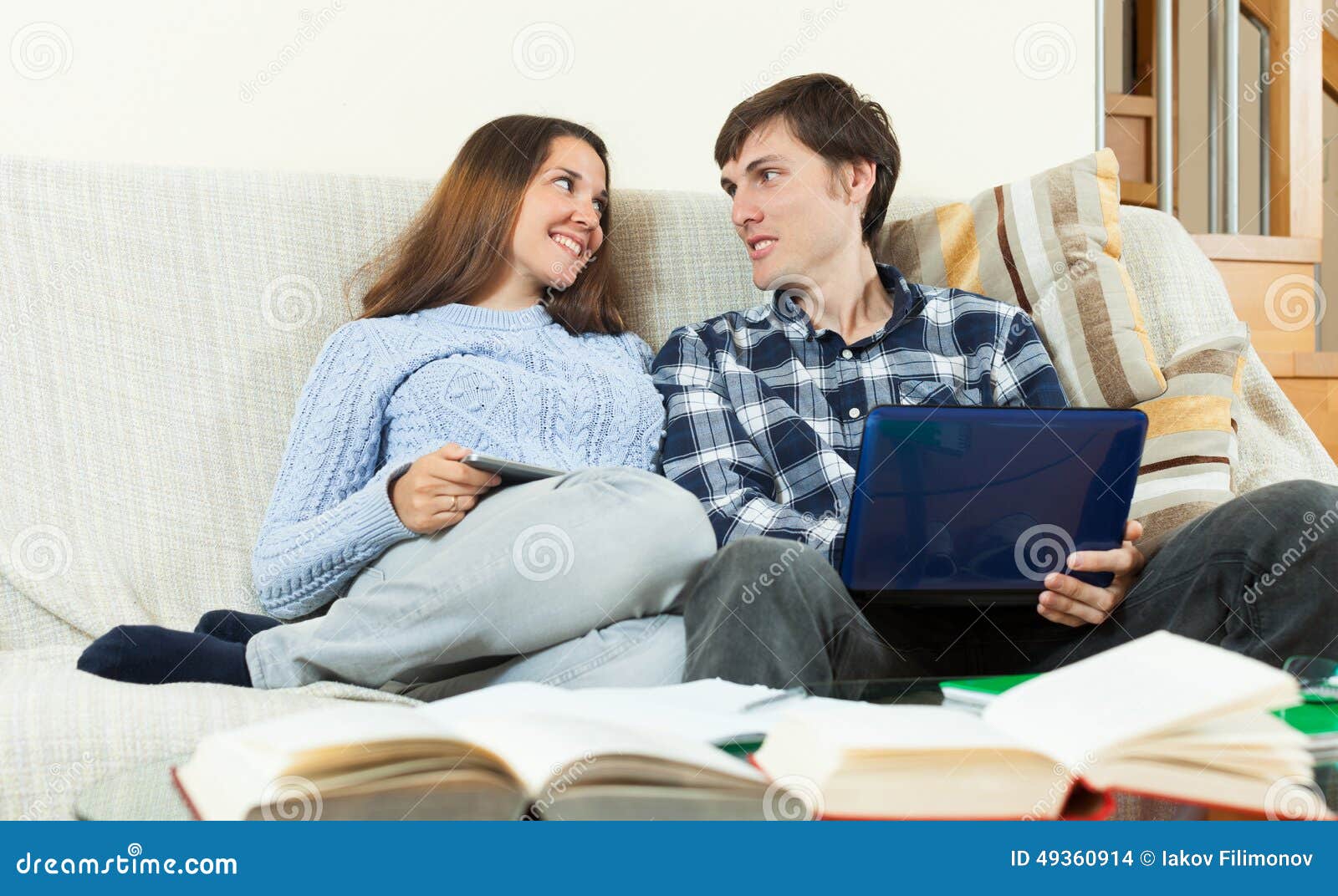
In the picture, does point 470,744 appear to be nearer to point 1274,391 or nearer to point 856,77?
point 1274,391

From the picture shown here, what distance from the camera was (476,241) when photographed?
A: 58.0 inches

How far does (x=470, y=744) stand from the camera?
0.52 metres

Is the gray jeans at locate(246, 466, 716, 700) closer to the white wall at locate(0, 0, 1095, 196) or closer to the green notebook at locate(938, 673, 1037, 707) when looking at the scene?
the green notebook at locate(938, 673, 1037, 707)

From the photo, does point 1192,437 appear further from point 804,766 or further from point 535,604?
point 804,766

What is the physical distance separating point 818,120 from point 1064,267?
38cm

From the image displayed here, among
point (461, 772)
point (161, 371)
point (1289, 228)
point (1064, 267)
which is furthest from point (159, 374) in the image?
point (1289, 228)

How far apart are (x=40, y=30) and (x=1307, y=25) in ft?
7.99

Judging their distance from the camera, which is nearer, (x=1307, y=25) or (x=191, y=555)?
(x=191, y=555)

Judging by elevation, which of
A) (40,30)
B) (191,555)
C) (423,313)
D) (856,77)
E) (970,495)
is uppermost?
(40,30)

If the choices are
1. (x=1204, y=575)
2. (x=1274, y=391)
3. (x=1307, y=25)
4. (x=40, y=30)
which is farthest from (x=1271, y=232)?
(x=40, y=30)

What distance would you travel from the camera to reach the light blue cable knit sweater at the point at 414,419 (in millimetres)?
1211

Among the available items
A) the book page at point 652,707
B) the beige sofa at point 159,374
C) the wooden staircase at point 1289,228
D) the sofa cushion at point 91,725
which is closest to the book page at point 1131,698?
the book page at point 652,707

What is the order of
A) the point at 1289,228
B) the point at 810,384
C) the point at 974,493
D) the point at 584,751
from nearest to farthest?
the point at 584,751
the point at 974,493
the point at 810,384
the point at 1289,228

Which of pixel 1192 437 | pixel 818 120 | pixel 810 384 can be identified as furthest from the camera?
pixel 818 120
